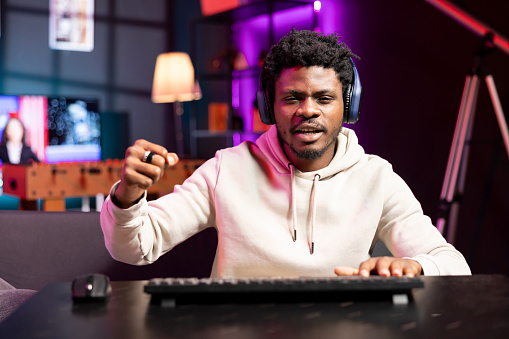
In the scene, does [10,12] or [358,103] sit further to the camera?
[10,12]

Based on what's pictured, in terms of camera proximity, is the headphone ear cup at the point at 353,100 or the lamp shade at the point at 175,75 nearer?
the headphone ear cup at the point at 353,100

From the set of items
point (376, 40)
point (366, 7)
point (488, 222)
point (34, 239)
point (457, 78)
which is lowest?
point (488, 222)

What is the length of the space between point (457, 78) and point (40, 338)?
9.90ft

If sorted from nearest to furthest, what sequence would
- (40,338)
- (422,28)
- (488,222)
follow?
Result: 1. (40,338)
2. (488,222)
3. (422,28)

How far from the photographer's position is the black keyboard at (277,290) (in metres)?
0.75

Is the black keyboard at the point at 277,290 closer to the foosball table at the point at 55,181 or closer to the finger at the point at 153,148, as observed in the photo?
the finger at the point at 153,148

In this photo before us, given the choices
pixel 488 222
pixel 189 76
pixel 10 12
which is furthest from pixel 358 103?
pixel 10 12

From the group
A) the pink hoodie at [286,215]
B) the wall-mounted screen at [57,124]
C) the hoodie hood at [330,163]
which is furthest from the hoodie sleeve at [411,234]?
the wall-mounted screen at [57,124]

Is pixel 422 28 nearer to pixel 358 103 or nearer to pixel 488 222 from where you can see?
pixel 488 222

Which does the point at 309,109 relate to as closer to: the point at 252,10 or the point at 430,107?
the point at 430,107

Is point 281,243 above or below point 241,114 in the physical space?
below

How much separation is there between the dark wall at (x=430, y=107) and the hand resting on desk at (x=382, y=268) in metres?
2.23

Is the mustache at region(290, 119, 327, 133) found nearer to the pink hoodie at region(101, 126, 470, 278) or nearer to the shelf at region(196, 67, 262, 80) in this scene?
the pink hoodie at region(101, 126, 470, 278)

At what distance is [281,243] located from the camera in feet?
4.59
